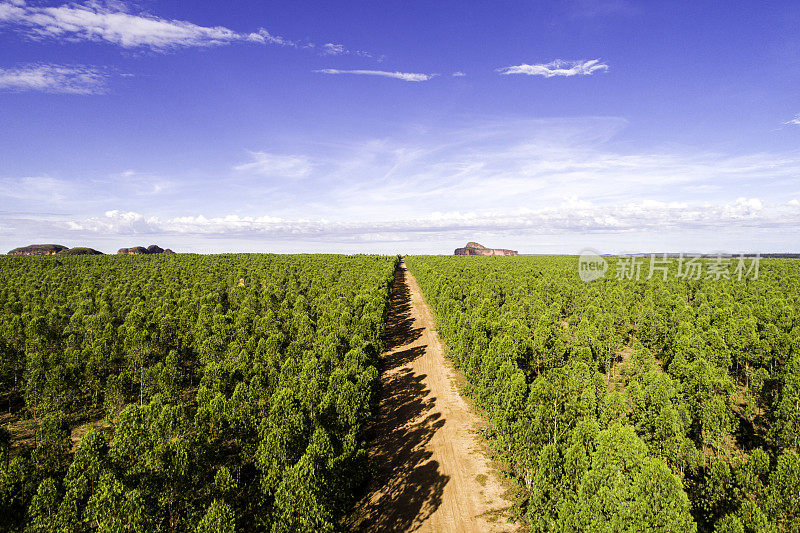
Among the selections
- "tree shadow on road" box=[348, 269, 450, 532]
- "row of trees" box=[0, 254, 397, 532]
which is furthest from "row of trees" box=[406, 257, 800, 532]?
"row of trees" box=[0, 254, 397, 532]

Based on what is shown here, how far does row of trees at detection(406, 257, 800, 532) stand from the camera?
18.7m

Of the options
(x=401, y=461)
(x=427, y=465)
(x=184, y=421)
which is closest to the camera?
(x=184, y=421)

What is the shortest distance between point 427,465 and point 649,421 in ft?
64.2

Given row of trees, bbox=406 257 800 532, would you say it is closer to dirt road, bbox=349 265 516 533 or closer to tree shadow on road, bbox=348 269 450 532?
dirt road, bbox=349 265 516 533

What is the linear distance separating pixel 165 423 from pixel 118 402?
23.4m

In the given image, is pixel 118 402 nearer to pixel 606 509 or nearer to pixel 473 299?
pixel 606 509

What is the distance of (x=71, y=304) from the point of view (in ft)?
Result: 229

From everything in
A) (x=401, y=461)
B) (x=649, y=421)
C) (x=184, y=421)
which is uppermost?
(x=184, y=421)

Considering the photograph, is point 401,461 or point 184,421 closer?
point 184,421

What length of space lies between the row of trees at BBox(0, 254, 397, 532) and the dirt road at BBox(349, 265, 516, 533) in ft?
11.6

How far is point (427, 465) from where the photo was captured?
3195 cm

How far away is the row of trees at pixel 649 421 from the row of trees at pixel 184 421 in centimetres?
1366

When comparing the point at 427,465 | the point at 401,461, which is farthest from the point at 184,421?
the point at 427,465

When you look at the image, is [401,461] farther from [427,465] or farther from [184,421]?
[184,421]
